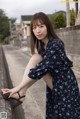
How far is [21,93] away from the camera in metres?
3.45

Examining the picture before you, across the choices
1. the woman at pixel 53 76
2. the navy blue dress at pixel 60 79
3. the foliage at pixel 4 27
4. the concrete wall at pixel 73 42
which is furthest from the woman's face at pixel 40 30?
the foliage at pixel 4 27

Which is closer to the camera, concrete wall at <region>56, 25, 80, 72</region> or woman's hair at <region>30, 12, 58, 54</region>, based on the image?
woman's hair at <region>30, 12, 58, 54</region>

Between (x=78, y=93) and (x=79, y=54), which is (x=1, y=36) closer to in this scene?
(x=79, y=54)

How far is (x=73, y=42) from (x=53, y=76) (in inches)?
564

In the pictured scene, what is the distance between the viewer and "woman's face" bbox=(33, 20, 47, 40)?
3.42 metres

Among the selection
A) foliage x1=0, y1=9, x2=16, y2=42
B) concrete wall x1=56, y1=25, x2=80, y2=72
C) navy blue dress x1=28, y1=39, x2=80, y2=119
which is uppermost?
navy blue dress x1=28, y1=39, x2=80, y2=119

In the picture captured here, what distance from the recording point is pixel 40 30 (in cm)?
343

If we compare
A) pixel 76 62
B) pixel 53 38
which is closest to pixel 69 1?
pixel 76 62

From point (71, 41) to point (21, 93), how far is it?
1484 centimetres

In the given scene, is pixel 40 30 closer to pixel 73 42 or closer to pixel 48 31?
pixel 48 31

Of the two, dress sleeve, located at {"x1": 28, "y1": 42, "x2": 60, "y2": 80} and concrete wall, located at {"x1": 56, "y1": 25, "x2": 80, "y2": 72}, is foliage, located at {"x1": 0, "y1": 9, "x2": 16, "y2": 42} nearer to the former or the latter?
concrete wall, located at {"x1": 56, "y1": 25, "x2": 80, "y2": 72}

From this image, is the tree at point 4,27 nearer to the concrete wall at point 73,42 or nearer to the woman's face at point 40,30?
the concrete wall at point 73,42

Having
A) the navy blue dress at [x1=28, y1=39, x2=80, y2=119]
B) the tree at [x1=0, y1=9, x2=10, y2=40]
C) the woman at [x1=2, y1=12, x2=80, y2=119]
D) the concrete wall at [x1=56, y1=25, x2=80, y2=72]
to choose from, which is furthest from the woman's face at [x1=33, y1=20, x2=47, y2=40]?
the tree at [x1=0, y1=9, x2=10, y2=40]

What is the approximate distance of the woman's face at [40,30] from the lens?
3.42 meters
